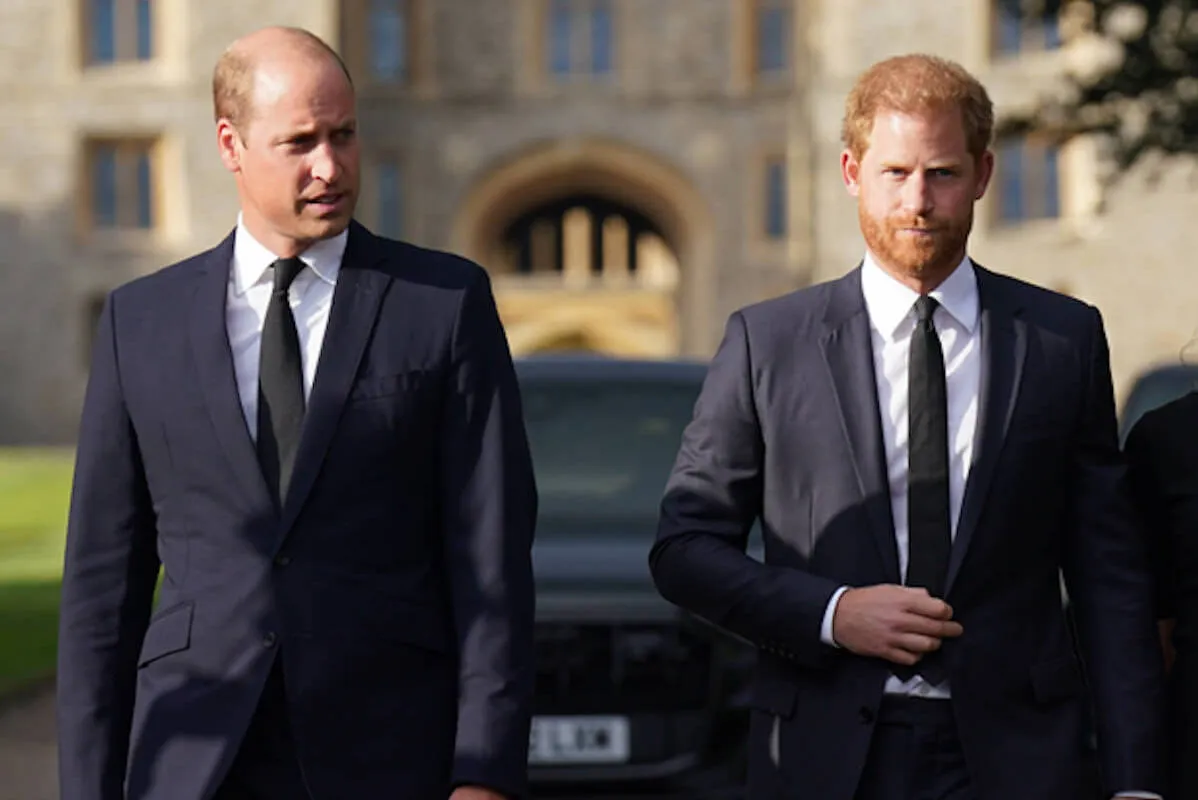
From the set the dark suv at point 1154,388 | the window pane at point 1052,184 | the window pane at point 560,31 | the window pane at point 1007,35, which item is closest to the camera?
the dark suv at point 1154,388

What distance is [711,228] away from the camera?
3969 cm

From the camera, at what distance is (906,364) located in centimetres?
327

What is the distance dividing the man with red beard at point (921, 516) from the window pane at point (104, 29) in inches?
1472

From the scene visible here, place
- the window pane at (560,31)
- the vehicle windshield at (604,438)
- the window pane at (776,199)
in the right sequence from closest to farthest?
the vehicle windshield at (604,438)
the window pane at (776,199)
the window pane at (560,31)

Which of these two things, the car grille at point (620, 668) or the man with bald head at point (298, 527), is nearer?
the man with bald head at point (298, 527)

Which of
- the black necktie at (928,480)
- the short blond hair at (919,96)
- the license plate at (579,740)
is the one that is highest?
the short blond hair at (919,96)

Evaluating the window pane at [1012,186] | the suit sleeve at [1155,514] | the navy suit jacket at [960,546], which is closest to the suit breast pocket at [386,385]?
the navy suit jacket at [960,546]

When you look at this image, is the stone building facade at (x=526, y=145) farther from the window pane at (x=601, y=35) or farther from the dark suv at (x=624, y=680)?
the dark suv at (x=624, y=680)

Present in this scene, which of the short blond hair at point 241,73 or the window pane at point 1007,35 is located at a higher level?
the window pane at point 1007,35

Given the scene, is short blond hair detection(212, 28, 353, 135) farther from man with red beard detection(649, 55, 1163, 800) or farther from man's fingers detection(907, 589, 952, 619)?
man's fingers detection(907, 589, 952, 619)

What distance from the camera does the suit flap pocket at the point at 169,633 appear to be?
307cm

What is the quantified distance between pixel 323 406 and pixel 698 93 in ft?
124

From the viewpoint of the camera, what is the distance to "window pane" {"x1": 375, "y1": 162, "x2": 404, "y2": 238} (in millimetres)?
39844

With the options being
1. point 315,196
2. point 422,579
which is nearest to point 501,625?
point 422,579
